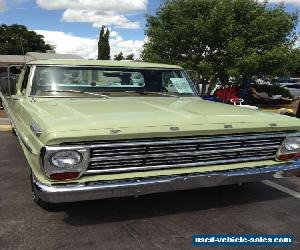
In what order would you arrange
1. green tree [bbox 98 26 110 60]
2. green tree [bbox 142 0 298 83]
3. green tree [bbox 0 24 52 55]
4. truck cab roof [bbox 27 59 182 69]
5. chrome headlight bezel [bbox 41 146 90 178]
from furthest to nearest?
green tree [bbox 0 24 52 55] < green tree [bbox 98 26 110 60] < green tree [bbox 142 0 298 83] < truck cab roof [bbox 27 59 182 69] < chrome headlight bezel [bbox 41 146 90 178]

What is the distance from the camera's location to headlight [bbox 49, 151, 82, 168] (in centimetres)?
356

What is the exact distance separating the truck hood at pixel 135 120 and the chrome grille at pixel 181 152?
0.26 feet

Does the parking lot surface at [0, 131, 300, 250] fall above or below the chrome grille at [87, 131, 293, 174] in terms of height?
below

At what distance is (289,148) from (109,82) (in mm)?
2373

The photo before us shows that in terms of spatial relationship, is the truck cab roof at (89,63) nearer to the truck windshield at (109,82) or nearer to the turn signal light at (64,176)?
the truck windshield at (109,82)

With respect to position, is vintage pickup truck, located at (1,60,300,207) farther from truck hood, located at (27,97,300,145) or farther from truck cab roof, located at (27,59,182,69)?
truck cab roof, located at (27,59,182,69)

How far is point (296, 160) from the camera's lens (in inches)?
182

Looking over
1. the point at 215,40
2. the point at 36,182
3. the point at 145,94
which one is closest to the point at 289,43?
the point at 215,40

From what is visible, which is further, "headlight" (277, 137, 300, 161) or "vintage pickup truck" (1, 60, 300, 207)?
"headlight" (277, 137, 300, 161)

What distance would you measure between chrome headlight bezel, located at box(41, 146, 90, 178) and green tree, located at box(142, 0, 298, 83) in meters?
12.5

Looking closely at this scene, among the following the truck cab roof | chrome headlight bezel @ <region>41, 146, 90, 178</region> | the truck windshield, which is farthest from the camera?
the truck cab roof

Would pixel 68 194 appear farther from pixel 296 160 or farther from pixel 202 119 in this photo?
pixel 296 160

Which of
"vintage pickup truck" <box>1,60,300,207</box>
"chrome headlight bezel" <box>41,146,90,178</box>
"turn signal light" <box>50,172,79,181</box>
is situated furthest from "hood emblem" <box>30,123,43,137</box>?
"turn signal light" <box>50,172,79,181</box>

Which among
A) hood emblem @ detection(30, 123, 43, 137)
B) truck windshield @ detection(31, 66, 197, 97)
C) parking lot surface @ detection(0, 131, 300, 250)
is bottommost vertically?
parking lot surface @ detection(0, 131, 300, 250)
